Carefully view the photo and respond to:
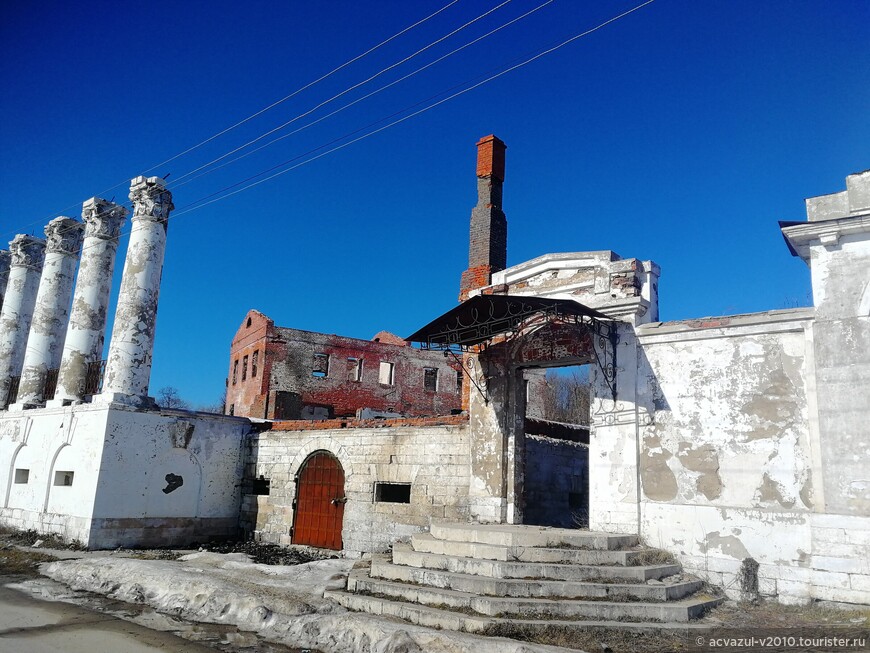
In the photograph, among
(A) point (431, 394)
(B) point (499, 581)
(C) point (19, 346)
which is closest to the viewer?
(B) point (499, 581)

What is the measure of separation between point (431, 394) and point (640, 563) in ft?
90.5

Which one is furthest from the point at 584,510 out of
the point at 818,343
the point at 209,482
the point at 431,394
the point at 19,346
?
the point at 431,394

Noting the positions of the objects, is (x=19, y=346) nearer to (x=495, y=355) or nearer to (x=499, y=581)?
(x=495, y=355)

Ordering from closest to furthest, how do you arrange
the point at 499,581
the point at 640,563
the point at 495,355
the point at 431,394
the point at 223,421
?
the point at 499,581
the point at 640,563
the point at 495,355
the point at 223,421
the point at 431,394

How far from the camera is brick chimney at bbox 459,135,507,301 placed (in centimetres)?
1430

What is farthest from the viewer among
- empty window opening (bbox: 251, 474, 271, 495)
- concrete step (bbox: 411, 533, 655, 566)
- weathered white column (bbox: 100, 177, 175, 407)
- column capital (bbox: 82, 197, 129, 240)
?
column capital (bbox: 82, 197, 129, 240)

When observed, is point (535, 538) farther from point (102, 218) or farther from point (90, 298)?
point (102, 218)

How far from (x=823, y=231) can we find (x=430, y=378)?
93.8 ft

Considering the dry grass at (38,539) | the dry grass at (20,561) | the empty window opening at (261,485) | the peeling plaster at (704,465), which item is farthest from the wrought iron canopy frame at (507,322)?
the dry grass at (38,539)

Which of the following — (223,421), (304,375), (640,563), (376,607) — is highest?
(304,375)

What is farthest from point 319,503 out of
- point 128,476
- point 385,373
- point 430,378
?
point 430,378

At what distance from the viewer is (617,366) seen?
443 inches

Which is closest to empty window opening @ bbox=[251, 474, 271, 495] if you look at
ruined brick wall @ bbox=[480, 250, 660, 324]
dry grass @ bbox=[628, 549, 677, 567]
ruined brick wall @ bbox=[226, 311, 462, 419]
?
ruined brick wall @ bbox=[480, 250, 660, 324]

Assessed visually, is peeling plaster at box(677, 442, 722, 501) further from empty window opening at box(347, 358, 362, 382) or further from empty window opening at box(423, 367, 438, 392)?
empty window opening at box(423, 367, 438, 392)
